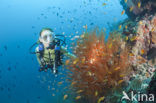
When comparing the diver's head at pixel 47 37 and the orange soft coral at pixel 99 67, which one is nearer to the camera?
the orange soft coral at pixel 99 67

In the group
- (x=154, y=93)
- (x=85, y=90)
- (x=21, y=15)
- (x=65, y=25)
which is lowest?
(x=85, y=90)

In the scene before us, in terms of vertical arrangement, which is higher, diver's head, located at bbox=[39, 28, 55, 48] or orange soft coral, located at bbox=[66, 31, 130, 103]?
diver's head, located at bbox=[39, 28, 55, 48]

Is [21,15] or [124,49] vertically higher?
[21,15]

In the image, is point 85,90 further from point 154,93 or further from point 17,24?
point 17,24

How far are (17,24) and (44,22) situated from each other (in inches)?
857

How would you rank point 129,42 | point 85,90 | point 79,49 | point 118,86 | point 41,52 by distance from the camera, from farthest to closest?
point 41,52
point 129,42
point 79,49
point 85,90
point 118,86

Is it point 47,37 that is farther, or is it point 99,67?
point 47,37

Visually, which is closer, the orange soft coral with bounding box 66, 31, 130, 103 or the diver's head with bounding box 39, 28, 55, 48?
the orange soft coral with bounding box 66, 31, 130, 103

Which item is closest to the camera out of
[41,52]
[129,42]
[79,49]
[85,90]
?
[85,90]

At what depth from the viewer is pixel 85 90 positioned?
15.5 ft

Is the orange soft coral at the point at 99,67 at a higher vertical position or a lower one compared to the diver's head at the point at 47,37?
lower

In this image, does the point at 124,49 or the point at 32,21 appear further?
the point at 32,21

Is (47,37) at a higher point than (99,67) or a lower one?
higher

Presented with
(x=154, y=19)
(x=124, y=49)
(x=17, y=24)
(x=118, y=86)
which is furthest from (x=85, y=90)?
(x=17, y=24)
